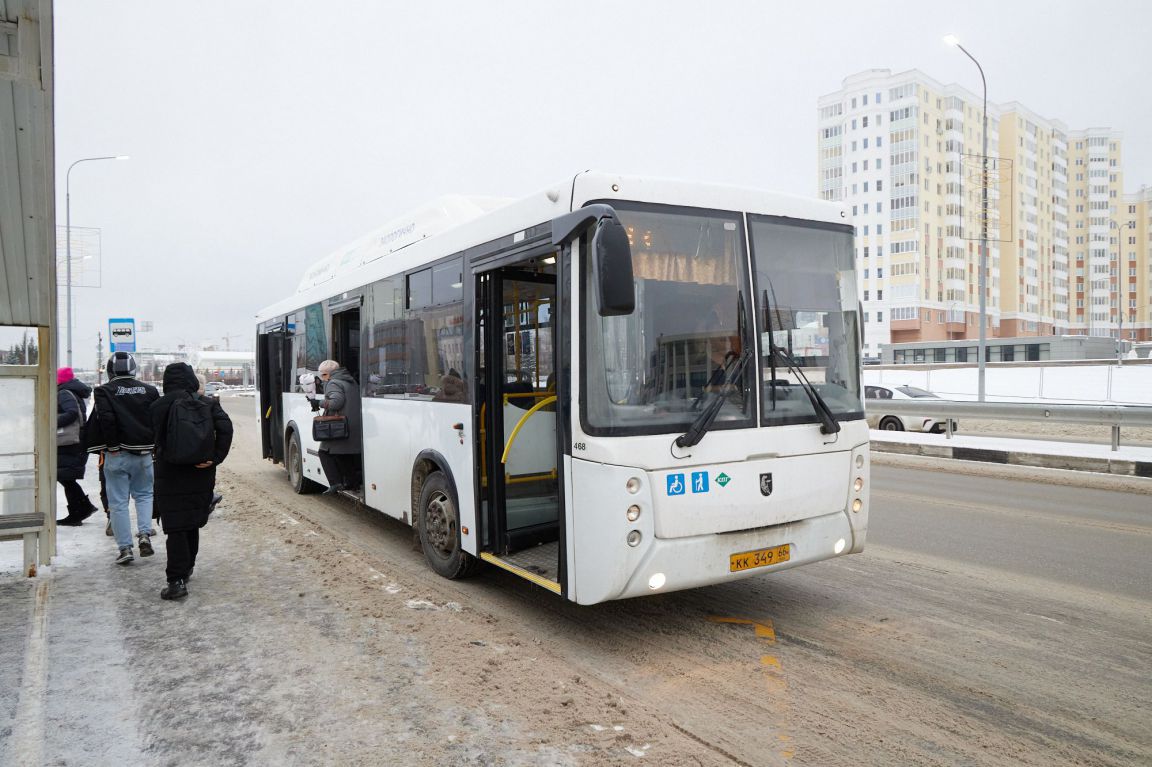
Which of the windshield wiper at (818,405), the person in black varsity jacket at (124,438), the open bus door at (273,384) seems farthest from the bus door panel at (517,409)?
the open bus door at (273,384)

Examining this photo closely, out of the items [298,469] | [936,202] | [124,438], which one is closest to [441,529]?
[124,438]

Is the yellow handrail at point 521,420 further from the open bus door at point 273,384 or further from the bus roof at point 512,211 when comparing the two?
the open bus door at point 273,384

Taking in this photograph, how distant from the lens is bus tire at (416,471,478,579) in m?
6.36

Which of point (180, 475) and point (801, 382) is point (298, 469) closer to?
point (180, 475)

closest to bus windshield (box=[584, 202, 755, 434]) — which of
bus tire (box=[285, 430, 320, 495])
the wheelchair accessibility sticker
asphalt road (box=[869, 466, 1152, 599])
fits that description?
the wheelchair accessibility sticker

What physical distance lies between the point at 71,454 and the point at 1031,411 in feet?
51.4

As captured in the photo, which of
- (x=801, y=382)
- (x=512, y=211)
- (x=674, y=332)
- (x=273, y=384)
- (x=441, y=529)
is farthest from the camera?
(x=273, y=384)

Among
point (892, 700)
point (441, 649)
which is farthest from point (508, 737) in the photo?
point (892, 700)

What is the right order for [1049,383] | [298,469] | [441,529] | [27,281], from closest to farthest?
[27,281]
[441,529]
[298,469]
[1049,383]

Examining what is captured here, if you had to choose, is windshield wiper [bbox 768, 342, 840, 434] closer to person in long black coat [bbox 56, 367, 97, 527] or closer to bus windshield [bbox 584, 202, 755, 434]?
bus windshield [bbox 584, 202, 755, 434]

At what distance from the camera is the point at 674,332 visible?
4.81 meters

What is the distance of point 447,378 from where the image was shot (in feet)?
21.2

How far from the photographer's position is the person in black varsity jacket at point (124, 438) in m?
7.01

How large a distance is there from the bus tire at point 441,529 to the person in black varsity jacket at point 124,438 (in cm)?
261
